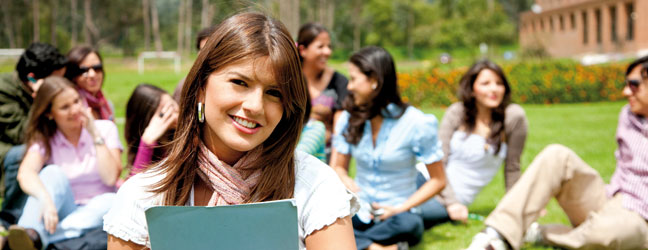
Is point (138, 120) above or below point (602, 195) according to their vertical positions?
above

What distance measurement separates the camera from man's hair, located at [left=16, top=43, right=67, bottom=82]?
4.21 m

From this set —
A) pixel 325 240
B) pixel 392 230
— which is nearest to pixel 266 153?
pixel 325 240

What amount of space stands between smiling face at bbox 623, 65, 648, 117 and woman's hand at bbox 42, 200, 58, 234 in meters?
3.71

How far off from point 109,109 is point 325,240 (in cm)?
358

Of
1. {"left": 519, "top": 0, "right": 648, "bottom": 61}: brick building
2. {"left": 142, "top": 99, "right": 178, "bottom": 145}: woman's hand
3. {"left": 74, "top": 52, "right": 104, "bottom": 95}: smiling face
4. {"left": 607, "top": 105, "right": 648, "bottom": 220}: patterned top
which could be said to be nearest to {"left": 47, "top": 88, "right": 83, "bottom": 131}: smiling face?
{"left": 142, "top": 99, "right": 178, "bottom": 145}: woman's hand

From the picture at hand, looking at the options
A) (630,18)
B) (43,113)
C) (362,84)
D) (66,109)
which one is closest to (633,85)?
(362,84)

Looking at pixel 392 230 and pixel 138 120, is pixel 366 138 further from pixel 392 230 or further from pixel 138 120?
pixel 138 120

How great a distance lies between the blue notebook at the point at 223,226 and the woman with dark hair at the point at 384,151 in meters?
2.10

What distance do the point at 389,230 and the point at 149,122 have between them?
1760mm

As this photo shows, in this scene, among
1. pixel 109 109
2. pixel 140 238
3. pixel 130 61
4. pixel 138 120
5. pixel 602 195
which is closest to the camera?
pixel 140 238

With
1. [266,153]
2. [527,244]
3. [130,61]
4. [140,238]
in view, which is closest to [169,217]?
[140,238]

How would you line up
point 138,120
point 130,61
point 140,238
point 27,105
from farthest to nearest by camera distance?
point 130,61
point 27,105
point 138,120
point 140,238

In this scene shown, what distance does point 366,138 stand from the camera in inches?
154

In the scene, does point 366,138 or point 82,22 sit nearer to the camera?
point 366,138
